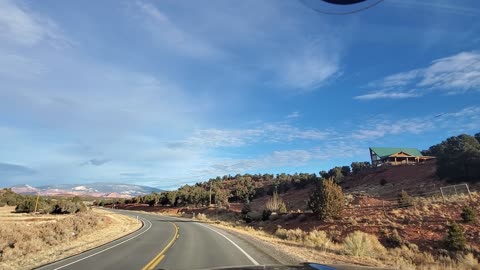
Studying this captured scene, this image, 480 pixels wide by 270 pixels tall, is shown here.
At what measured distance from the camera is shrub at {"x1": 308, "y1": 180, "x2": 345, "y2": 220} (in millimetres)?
36938

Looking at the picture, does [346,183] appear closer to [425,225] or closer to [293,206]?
[293,206]

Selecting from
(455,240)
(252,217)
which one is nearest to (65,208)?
(252,217)

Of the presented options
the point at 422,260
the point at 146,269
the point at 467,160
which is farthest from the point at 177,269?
the point at 467,160

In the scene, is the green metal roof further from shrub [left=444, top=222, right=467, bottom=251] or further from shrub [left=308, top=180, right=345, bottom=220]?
shrub [left=444, top=222, right=467, bottom=251]

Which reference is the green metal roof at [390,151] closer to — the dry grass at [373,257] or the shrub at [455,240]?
the shrub at [455,240]

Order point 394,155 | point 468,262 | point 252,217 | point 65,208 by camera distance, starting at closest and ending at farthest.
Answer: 1. point 468,262
2. point 252,217
3. point 65,208
4. point 394,155

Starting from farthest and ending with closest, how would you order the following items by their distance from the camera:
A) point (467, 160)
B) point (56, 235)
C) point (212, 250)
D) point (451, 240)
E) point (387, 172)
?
point (387, 172), point (467, 160), point (56, 235), point (451, 240), point (212, 250)

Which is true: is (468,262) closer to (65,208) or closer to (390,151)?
(65,208)

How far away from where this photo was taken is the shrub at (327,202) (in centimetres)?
3694

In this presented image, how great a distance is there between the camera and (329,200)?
37.1m

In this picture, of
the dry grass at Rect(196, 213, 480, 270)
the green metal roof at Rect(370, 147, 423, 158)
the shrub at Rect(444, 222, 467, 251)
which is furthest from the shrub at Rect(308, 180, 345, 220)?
the green metal roof at Rect(370, 147, 423, 158)

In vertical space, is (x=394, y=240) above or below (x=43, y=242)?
below

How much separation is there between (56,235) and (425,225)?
27034 millimetres

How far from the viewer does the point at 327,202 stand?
37.1 metres
